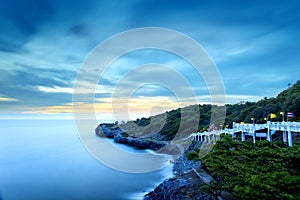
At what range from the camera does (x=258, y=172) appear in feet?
31.3

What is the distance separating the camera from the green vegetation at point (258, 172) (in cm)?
791

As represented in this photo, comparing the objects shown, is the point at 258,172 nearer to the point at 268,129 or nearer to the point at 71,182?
the point at 268,129

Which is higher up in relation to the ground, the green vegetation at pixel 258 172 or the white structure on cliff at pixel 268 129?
the white structure on cliff at pixel 268 129

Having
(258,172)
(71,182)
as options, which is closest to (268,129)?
(258,172)

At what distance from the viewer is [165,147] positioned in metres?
43.8

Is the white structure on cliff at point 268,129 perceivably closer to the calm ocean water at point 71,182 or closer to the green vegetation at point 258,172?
the green vegetation at point 258,172

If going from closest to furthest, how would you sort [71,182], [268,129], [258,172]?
[258,172]
[268,129]
[71,182]

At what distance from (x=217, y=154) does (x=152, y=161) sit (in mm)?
22201

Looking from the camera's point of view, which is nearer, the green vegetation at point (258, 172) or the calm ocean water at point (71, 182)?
the green vegetation at point (258, 172)

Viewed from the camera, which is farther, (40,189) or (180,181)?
(40,189)

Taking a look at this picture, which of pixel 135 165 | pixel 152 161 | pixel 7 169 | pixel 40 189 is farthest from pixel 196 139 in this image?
pixel 7 169

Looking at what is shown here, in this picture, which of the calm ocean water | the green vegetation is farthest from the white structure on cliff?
the calm ocean water

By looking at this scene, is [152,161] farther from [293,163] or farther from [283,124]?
[293,163]

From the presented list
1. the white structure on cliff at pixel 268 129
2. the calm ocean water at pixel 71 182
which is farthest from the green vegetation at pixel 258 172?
the calm ocean water at pixel 71 182
